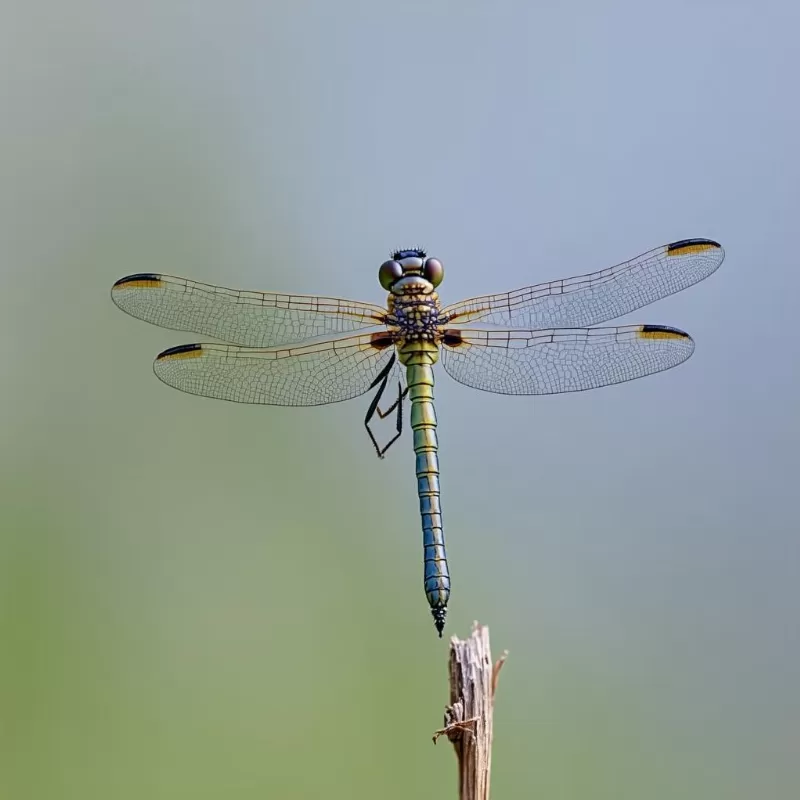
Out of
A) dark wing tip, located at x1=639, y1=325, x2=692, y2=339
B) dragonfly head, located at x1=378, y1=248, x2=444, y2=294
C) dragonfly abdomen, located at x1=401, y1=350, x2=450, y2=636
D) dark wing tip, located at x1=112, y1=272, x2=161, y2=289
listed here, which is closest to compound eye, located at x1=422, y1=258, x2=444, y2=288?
dragonfly head, located at x1=378, y1=248, x2=444, y2=294

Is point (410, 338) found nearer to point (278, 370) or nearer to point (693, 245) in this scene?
point (278, 370)

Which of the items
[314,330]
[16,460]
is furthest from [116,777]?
[314,330]

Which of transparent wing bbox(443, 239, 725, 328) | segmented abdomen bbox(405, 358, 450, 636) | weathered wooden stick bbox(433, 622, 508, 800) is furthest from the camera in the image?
transparent wing bbox(443, 239, 725, 328)

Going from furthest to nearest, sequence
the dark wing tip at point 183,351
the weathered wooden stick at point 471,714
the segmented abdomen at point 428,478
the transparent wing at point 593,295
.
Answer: the transparent wing at point 593,295
the dark wing tip at point 183,351
the segmented abdomen at point 428,478
the weathered wooden stick at point 471,714

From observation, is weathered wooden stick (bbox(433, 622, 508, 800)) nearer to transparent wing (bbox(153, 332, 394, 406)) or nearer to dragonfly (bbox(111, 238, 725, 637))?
dragonfly (bbox(111, 238, 725, 637))

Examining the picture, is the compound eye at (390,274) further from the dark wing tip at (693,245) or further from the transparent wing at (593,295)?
the dark wing tip at (693,245)

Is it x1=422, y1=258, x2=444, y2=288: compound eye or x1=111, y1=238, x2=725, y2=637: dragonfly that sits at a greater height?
x1=422, y1=258, x2=444, y2=288: compound eye

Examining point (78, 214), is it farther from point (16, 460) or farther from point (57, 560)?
point (57, 560)

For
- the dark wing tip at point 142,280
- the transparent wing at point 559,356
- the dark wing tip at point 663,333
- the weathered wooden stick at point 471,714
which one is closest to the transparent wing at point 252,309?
the dark wing tip at point 142,280
